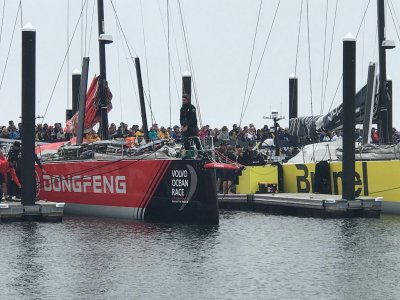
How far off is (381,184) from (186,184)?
6771 millimetres

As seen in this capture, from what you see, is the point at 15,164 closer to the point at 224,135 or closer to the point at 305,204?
the point at 305,204

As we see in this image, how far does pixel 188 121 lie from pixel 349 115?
15.6 feet

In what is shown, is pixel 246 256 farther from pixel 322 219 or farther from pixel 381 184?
pixel 381 184

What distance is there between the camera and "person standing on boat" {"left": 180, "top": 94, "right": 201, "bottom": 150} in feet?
99.6

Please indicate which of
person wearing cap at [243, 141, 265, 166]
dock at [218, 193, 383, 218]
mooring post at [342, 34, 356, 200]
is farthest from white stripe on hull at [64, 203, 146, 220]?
person wearing cap at [243, 141, 265, 166]

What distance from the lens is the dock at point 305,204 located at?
3259 cm

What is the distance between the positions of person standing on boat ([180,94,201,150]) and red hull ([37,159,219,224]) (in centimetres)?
62

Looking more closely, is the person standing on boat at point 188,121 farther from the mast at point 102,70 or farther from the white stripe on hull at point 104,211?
the mast at point 102,70

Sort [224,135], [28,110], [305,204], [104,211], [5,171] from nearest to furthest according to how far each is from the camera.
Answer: [28,110], [5,171], [104,211], [305,204], [224,135]

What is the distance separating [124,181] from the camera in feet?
104

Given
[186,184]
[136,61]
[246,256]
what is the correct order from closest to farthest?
[246,256], [186,184], [136,61]

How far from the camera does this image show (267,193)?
3769 cm

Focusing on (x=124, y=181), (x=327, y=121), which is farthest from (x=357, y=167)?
(x=124, y=181)

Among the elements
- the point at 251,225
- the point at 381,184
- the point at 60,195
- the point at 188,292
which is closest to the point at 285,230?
the point at 251,225
